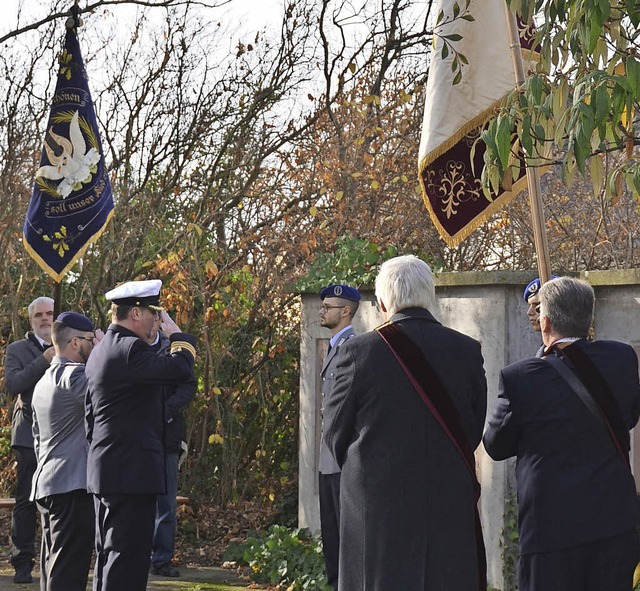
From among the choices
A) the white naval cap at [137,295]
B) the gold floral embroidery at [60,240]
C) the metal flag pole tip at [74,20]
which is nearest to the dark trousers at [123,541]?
the white naval cap at [137,295]

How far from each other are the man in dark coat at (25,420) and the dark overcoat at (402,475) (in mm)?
4391

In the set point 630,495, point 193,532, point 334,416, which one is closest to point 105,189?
point 193,532

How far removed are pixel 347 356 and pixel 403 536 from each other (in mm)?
748

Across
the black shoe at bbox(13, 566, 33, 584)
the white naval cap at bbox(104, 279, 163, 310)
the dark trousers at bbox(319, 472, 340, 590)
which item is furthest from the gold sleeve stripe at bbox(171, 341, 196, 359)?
the black shoe at bbox(13, 566, 33, 584)

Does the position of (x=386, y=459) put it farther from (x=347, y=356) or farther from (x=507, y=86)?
(x=507, y=86)

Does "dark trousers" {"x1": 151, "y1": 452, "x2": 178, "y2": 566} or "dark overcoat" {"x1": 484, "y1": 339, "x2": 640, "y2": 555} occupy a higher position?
"dark overcoat" {"x1": 484, "y1": 339, "x2": 640, "y2": 555}

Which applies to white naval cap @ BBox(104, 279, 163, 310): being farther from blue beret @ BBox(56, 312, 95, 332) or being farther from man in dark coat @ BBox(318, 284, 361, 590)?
man in dark coat @ BBox(318, 284, 361, 590)

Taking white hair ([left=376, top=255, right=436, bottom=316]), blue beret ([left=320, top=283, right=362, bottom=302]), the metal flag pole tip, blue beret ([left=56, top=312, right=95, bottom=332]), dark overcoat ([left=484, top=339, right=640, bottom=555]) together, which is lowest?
dark overcoat ([left=484, top=339, right=640, bottom=555])

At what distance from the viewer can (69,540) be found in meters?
6.55

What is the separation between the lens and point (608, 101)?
379cm

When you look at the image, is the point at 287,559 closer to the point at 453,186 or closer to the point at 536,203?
the point at 453,186

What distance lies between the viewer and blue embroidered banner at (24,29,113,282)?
9.81 meters

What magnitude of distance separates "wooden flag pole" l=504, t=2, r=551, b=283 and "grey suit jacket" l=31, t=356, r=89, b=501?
8.79ft

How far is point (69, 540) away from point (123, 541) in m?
0.62
